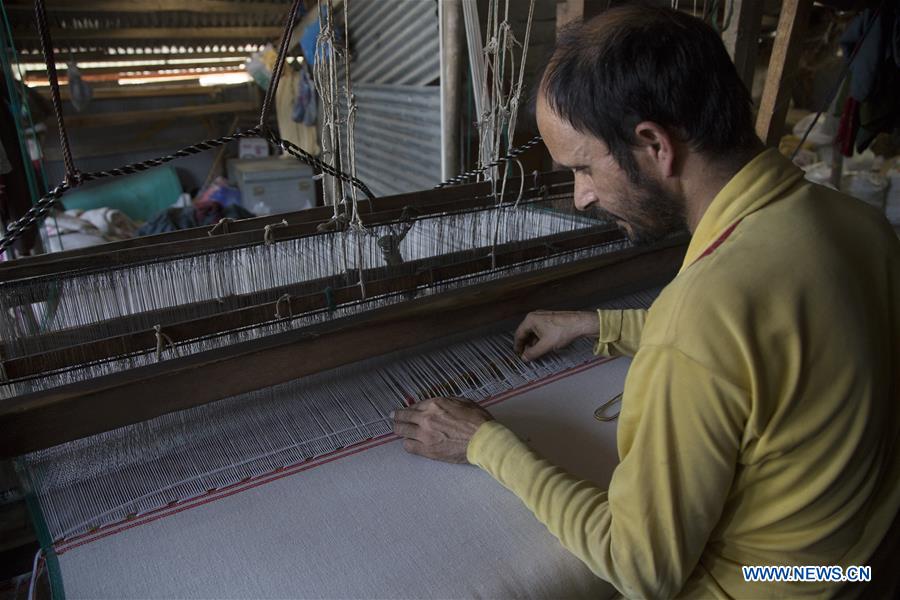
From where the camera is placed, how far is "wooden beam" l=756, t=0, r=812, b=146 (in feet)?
7.01

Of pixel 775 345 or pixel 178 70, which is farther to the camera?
pixel 178 70

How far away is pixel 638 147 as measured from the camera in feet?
2.82

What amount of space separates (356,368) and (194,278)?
1.31 ft

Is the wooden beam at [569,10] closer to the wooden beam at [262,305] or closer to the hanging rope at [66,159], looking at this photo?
the wooden beam at [262,305]

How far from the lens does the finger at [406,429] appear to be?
121 centimetres

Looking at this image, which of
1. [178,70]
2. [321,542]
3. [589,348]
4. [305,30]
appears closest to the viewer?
[321,542]

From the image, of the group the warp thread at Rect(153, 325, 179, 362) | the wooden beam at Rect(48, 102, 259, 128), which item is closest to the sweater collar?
the warp thread at Rect(153, 325, 179, 362)

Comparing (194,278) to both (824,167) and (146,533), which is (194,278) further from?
(824,167)

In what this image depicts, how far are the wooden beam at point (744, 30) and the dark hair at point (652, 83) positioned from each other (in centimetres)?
167

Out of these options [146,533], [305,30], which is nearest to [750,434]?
[146,533]

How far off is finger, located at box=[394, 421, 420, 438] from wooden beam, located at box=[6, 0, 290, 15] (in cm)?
499

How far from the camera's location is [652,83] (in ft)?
2.66

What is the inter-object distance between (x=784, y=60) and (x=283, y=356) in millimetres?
1963

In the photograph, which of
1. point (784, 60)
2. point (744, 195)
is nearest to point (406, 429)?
point (744, 195)
